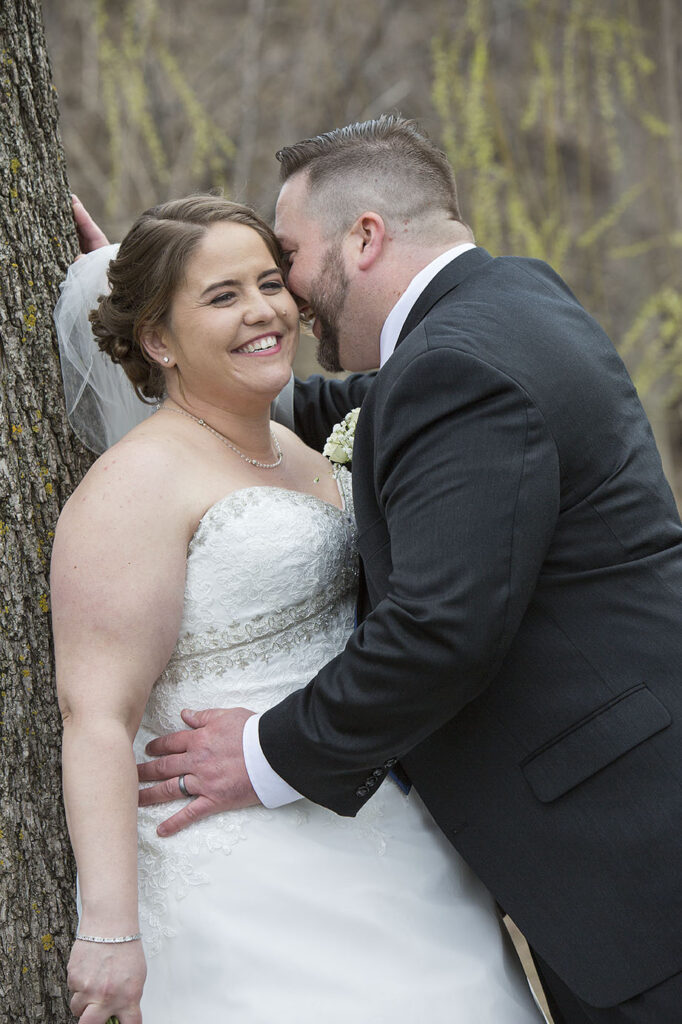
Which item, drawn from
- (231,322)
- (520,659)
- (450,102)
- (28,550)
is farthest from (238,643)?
(450,102)

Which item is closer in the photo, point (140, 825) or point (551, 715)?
point (551, 715)

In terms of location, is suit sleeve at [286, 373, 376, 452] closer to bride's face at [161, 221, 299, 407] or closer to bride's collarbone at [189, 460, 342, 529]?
bride's collarbone at [189, 460, 342, 529]

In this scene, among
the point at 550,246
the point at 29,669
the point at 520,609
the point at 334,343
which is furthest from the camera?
the point at 550,246

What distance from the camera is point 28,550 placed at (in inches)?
91.7

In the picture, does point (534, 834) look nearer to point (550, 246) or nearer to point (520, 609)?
point (520, 609)

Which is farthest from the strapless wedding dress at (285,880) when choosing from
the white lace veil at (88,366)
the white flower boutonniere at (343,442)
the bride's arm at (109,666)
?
the white lace veil at (88,366)

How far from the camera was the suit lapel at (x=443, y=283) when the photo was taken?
7.34ft

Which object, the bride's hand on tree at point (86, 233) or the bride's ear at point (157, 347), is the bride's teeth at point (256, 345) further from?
the bride's hand on tree at point (86, 233)

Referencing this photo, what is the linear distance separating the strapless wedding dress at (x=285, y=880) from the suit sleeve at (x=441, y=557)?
Answer: 30 centimetres

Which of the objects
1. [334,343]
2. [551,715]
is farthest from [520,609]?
[334,343]

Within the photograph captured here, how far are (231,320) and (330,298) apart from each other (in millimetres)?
246

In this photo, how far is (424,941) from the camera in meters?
2.13

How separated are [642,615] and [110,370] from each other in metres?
1.44

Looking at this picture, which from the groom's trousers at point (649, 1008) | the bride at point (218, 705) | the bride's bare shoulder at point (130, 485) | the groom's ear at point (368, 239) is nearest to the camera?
the groom's trousers at point (649, 1008)
